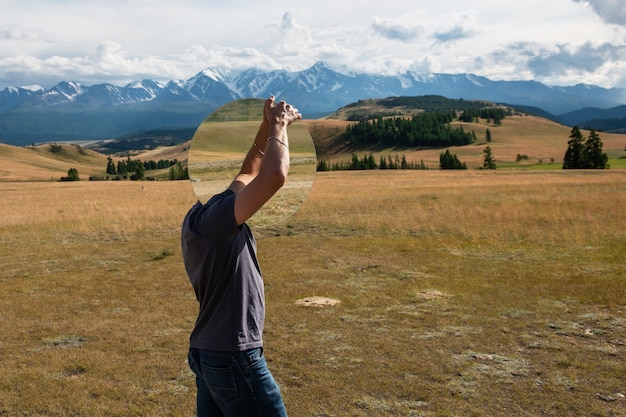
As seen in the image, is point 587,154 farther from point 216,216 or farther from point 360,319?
point 216,216

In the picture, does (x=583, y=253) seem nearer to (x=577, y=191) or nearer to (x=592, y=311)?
(x=592, y=311)

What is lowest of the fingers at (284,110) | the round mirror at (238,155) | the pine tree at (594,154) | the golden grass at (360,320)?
the golden grass at (360,320)

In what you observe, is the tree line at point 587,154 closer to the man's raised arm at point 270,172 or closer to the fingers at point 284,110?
the fingers at point 284,110

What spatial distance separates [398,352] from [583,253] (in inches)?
525

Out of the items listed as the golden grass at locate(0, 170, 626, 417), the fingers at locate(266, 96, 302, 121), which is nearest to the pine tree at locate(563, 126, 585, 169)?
the golden grass at locate(0, 170, 626, 417)

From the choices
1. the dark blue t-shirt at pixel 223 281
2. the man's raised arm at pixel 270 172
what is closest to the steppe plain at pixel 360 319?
the dark blue t-shirt at pixel 223 281

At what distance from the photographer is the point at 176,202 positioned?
121 ft

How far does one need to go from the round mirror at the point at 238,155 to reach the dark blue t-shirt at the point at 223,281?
487mm

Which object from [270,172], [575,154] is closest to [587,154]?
[575,154]

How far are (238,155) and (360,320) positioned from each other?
8.43m

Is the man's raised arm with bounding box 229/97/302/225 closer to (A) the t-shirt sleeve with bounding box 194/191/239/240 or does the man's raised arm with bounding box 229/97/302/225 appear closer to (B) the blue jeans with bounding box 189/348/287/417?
(A) the t-shirt sleeve with bounding box 194/191/239/240

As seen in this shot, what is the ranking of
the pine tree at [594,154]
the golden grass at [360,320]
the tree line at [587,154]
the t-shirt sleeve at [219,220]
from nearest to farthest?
the t-shirt sleeve at [219,220]
the golden grass at [360,320]
the pine tree at [594,154]
the tree line at [587,154]

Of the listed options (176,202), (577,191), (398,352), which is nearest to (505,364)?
(398,352)

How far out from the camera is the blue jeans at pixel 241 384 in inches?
136
